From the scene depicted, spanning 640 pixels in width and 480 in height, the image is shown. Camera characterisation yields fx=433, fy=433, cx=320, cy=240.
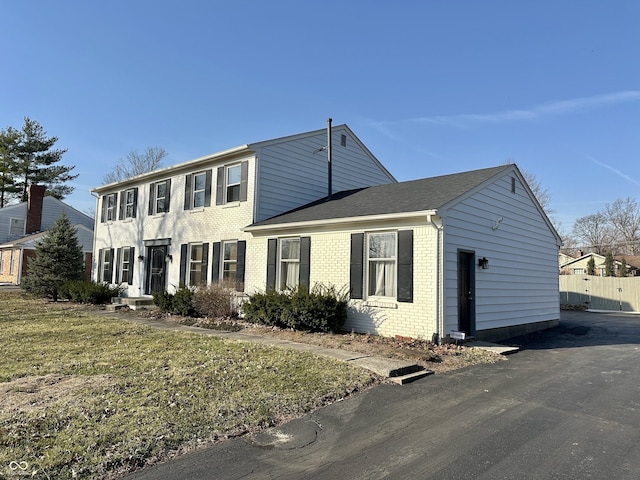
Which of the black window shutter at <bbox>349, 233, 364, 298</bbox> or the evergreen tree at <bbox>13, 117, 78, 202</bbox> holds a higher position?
the evergreen tree at <bbox>13, 117, 78, 202</bbox>

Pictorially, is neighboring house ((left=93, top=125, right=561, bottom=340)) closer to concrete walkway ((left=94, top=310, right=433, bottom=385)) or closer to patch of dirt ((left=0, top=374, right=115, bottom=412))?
concrete walkway ((left=94, top=310, right=433, bottom=385))

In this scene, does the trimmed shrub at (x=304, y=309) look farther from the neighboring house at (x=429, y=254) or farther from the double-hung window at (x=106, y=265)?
the double-hung window at (x=106, y=265)

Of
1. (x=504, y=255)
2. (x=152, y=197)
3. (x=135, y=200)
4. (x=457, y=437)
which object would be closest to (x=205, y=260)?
(x=152, y=197)

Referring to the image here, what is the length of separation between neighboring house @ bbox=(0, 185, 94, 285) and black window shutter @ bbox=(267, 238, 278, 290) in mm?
22898

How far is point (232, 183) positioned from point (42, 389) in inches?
404

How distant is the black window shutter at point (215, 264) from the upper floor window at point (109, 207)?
27.9 feet

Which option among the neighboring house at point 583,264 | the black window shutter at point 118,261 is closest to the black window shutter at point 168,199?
the black window shutter at point 118,261

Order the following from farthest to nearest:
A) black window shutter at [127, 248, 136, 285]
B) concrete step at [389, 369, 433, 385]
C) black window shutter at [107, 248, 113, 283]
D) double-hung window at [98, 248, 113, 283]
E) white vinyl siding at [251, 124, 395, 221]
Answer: double-hung window at [98, 248, 113, 283] < black window shutter at [107, 248, 113, 283] < black window shutter at [127, 248, 136, 285] < white vinyl siding at [251, 124, 395, 221] < concrete step at [389, 369, 433, 385]

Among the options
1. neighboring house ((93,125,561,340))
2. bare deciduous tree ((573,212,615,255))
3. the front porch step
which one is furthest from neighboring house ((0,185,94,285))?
bare deciduous tree ((573,212,615,255))

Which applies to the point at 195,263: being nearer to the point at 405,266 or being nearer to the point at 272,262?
the point at 272,262

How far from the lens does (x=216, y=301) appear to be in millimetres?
13250

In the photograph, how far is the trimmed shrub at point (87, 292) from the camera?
17.8 m

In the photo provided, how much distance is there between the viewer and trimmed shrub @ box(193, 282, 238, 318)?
13281 millimetres

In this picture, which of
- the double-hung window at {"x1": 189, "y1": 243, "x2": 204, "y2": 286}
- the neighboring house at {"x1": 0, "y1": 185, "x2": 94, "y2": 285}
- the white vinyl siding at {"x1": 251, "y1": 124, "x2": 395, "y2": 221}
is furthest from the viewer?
the neighboring house at {"x1": 0, "y1": 185, "x2": 94, "y2": 285}
